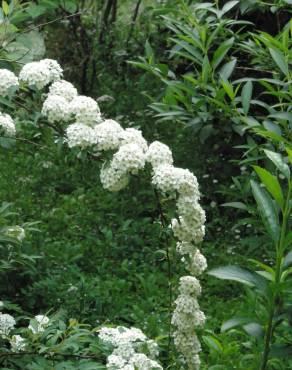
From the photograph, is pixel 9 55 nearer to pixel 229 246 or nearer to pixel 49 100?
pixel 49 100

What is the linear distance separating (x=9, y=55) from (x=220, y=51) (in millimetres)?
1030

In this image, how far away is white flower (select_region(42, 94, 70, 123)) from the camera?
2.96m

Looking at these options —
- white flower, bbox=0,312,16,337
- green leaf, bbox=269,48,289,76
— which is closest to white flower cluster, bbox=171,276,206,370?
white flower, bbox=0,312,16,337

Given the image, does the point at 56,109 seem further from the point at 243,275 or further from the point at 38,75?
the point at 243,275

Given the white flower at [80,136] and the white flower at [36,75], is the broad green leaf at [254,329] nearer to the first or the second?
the white flower at [80,136]

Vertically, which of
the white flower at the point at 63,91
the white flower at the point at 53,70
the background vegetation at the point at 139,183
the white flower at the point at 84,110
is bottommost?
the background vegetation at the point at 139,183

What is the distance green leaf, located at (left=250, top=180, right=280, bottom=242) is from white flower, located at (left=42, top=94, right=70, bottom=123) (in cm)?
84

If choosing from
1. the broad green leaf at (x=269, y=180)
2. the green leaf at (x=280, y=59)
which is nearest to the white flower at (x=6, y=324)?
the broad green leaf at (x=269, y=180)

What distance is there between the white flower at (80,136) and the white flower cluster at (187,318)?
2.09 feet

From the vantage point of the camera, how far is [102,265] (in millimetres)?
5004

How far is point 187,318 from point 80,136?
2.59ft

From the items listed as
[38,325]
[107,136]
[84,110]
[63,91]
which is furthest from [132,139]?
[38,325]

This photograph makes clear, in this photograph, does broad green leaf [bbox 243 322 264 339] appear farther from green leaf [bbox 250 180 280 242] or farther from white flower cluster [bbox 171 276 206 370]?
→ white flower cluster [bbox 171 276 206 370]

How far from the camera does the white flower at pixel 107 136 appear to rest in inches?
113
